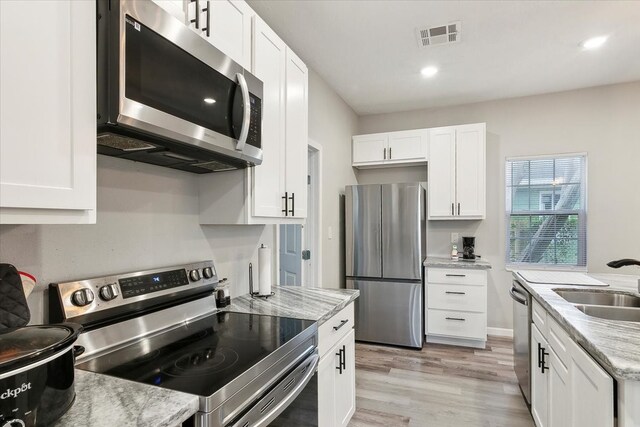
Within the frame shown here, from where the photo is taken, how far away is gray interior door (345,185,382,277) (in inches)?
149

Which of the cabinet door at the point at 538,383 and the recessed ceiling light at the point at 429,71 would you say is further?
the recessed ceiling light at the point at 429,71

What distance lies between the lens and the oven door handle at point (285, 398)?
1.09 m

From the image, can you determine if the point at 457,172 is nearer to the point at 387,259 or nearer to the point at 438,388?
the point at 387,259

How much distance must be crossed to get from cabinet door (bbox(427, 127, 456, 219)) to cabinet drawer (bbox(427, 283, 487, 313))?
32.5 inches

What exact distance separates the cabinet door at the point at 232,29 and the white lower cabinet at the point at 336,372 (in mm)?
1370

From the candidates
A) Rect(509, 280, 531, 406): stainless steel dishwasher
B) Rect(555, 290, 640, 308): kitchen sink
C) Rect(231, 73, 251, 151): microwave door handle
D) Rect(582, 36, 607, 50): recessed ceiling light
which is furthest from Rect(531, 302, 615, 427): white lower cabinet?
Rect(582, 36, 607, 50): recessed ceiling light

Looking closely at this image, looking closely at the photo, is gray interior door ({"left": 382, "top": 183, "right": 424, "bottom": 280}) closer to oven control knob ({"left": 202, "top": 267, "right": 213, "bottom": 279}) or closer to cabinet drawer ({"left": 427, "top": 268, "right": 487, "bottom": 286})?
cabinet drawer ({"left": 427, "top": 268, "right": 487, "bottom": 286})

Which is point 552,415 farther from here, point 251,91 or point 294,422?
point 251,91

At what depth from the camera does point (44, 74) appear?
0.81 meters

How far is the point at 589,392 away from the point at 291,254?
2397 mm

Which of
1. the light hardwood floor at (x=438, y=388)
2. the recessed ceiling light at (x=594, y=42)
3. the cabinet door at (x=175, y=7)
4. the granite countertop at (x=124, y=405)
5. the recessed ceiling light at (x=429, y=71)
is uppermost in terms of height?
the recessed ceiling light at (x=594, y=42)

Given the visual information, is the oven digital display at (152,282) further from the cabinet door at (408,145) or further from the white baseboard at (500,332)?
the white baseboard at (500,332)

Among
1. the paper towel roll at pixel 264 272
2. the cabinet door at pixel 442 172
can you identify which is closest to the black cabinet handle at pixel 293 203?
the paper towel roll at pixel 264 272

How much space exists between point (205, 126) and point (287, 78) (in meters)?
0.93
